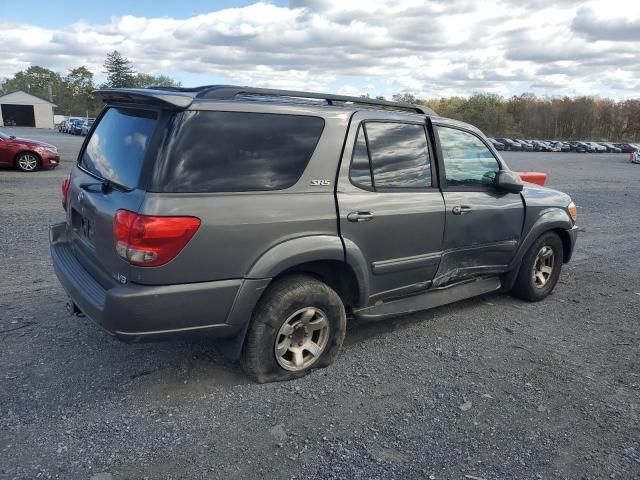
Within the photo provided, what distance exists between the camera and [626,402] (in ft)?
11.3

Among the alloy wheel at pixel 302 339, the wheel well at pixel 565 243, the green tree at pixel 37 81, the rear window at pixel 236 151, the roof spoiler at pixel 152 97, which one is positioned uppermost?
the green tree at pixel 37 81

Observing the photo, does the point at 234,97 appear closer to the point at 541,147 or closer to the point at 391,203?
the point at 391,203

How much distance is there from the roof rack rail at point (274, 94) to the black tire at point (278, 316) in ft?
4.09

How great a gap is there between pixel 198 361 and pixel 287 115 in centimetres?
187

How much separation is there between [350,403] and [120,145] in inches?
88.7

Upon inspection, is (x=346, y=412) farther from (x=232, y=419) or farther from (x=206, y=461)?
(x=206, y=461)

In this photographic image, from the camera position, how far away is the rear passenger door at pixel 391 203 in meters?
3.59

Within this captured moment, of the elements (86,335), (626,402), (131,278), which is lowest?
(626,402)

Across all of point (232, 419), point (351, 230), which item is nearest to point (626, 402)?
point (351, 230)

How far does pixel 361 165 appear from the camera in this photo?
3664 millimetres

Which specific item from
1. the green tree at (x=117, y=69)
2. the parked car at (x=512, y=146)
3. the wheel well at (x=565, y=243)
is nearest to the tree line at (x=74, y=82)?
the green tree at (x=117, y=69)

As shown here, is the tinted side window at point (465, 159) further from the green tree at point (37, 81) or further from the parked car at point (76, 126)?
the green tree at point (37, 81)

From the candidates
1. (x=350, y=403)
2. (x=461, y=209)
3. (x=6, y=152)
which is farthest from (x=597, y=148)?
(x=350, y=403)

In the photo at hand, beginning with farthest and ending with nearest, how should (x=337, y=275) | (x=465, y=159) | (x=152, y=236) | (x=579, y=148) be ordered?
1. (x=579, y=148)
2. (x=465, y=159)
3. (x=337, y=275)
4. (x=152, y=236)
